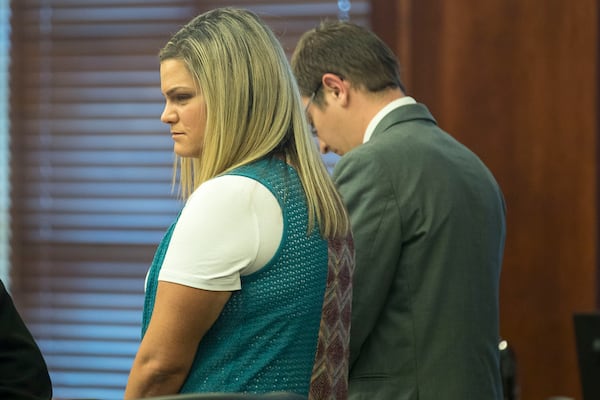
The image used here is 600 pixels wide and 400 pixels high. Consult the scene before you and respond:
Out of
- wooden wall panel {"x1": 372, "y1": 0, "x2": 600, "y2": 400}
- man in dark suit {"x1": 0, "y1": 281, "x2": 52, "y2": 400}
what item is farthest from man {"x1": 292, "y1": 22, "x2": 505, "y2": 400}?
wooden wall panel {"x1": 372, "y1": 0, "x2": 600, "y2": 400}

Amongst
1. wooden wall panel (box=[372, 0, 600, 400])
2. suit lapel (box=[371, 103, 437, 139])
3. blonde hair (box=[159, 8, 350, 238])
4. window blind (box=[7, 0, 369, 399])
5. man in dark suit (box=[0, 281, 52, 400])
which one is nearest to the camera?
man in dark suit (box=[0, 281, 52, 400])

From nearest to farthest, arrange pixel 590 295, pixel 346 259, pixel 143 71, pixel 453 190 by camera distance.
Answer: pixel 346 259
pixel 453 190
pixel 590 295
pixel 143 71

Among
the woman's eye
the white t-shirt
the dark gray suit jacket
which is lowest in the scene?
the dark gray suit jacket

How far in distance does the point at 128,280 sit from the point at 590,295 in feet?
5.56

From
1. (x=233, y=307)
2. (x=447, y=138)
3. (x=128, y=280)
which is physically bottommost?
(x=128, y=280)

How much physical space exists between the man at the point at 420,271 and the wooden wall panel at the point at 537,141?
1.13m

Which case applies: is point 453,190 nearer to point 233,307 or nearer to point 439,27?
point 233,307

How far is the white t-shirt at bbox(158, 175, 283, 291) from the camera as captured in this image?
151 centimetres

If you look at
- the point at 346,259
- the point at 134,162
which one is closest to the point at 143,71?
the point at 134,162

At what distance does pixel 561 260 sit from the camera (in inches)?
131

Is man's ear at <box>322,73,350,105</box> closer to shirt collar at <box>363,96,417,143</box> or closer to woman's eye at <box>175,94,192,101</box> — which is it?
shirt collar at <box>363,96,417,143</box>

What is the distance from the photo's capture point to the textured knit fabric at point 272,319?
1.54m

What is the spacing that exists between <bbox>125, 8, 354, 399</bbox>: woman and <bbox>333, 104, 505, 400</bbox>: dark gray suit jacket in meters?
0.40

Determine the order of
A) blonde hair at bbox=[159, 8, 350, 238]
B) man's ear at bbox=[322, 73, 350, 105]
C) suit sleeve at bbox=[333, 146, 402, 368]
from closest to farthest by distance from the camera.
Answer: blonde hair at bbox=[159, 8, 350, 238] < suit sleeve at bbox=[333, 146, 402, 368] < man's ear at bbox=[322, 73, 350, 105]
